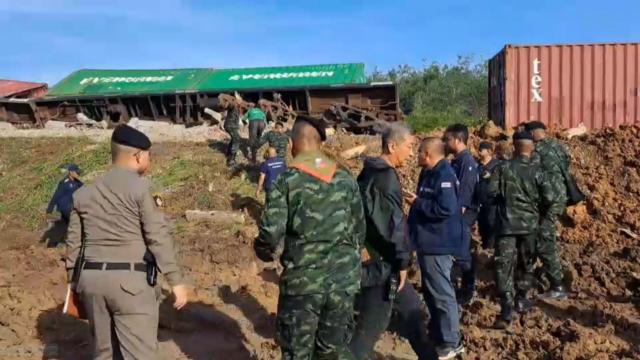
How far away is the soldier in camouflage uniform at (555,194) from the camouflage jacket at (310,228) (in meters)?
3.19

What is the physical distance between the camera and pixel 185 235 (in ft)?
38.5

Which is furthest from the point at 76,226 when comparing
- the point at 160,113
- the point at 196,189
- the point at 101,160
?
the point at 160,113

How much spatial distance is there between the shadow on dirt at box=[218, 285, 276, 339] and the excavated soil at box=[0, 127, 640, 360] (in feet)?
0.03

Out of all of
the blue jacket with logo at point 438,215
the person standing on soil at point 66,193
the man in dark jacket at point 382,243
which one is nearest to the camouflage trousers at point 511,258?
the blue jacket with logo at point 438,215

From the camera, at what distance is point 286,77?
19281 millimetres

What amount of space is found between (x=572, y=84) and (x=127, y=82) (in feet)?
41.6

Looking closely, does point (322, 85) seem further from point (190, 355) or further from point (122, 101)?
point (190, 355)

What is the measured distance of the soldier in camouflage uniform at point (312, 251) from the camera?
13.1ft

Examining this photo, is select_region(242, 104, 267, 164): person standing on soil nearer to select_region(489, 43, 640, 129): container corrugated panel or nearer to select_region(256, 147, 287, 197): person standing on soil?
select_region(256, 147, 287, 197): person standing on soil

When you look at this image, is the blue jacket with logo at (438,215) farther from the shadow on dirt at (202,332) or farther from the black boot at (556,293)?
the black boot at (556,293)

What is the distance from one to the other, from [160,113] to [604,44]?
1154cm

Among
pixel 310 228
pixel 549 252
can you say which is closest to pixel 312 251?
pixel 310 228

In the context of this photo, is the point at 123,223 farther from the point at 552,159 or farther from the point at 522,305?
the point at 552,159

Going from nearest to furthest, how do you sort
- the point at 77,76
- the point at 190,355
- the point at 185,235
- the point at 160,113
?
the point at 190,355 → the point at 185,235 → the point at 160,113 → the point at 77,76
